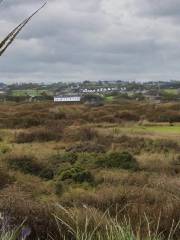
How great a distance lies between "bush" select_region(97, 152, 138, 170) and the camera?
21.3 metres

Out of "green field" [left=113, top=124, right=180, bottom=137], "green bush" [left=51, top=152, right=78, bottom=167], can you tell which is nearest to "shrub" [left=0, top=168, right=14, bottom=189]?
"green bush" [left=51, top=152, right=78, bottom=167]

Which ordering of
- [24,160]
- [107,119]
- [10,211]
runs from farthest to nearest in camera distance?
[107,119]
[24,160]
[10,211]

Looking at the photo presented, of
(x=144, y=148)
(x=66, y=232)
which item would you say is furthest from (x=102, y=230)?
(x=144, y=148)

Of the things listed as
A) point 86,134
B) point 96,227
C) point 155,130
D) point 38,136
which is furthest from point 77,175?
point 155,130

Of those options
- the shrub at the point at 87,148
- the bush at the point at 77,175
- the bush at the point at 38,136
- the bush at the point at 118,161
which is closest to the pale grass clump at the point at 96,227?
the bush at the point at 77,175

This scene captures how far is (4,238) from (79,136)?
96.5 feet

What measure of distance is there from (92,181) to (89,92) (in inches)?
4902

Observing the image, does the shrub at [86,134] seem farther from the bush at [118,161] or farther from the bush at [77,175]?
the bush at [77,175]

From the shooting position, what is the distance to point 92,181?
17719 mm

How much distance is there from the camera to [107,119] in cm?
5075

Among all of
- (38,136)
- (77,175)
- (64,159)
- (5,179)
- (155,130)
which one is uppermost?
(5,179)

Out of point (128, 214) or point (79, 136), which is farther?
point (79, 136)

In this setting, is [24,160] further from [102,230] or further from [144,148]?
[102,230]

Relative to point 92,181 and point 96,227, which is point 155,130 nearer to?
point 92,181
